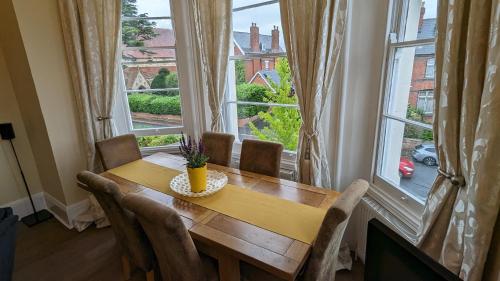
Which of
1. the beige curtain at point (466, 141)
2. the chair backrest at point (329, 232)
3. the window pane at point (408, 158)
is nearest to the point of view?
the beige curtain at point (466, 141)

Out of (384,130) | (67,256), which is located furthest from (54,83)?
(384,130)

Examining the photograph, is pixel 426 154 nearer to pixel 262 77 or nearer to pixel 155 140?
pixel 262 77

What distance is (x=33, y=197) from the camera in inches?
116

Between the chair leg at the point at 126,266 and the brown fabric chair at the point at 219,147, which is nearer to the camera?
the chair leg at the point at 126,266

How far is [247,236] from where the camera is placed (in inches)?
49.4

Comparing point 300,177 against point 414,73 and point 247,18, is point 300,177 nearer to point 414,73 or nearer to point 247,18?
point 414,73

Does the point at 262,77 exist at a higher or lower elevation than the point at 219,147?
higher

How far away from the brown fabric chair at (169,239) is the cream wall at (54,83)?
1862mm

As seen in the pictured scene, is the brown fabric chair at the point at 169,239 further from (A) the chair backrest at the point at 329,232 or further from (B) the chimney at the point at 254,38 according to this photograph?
(B) the chimney at the point at 254,38

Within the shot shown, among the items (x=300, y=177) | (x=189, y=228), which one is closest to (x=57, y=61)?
(x=189, y=228)

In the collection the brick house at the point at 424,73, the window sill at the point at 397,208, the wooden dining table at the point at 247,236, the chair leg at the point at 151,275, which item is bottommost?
the chair leg at the point at 151,275

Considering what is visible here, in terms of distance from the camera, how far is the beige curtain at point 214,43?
2.36 metres

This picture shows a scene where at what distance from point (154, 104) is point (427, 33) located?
8.80 ft

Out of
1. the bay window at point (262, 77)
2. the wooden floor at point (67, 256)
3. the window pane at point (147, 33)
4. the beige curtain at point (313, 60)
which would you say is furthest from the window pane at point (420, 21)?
the window pane at point (147, 33)
